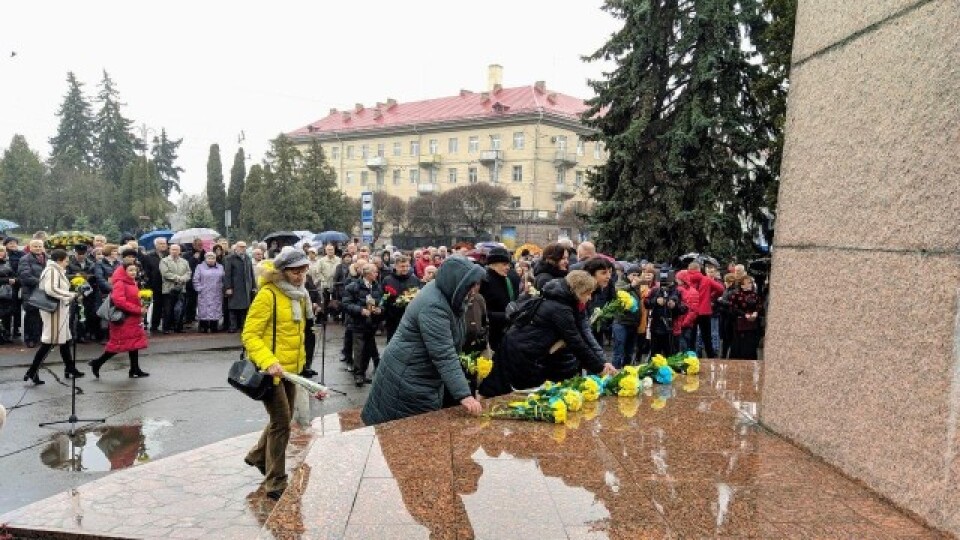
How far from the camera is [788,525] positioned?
138 inches

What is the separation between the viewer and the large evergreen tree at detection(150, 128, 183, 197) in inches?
3346

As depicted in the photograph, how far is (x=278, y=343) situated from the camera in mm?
5637

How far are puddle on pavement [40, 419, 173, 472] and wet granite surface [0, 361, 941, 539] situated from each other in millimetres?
595

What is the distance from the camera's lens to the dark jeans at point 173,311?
50.6ft

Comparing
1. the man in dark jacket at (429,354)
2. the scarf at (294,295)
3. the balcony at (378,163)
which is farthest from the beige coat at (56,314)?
the balcony at (378,163)

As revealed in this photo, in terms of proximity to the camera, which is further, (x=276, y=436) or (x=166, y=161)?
(x=166, y=161)

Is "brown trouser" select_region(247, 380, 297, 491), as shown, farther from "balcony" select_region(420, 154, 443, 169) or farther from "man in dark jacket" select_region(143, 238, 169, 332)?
"balcony" select_region(420, 154, 443, 169)

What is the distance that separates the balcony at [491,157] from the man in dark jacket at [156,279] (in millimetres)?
54851

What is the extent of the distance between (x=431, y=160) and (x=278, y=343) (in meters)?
71.3

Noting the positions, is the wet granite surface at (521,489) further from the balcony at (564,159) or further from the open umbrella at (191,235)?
the balcony at (564,159)

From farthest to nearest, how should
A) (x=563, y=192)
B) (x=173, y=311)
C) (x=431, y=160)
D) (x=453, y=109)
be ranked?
(x=453, y=109), (x=431, y=160), (x=563, y=192), (x=173, y=311)

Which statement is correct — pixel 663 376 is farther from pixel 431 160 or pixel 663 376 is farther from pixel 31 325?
pixel 431 160

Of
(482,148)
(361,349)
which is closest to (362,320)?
(361,349)

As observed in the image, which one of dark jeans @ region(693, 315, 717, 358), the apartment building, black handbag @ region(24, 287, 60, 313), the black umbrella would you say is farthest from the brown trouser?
the apartment building
